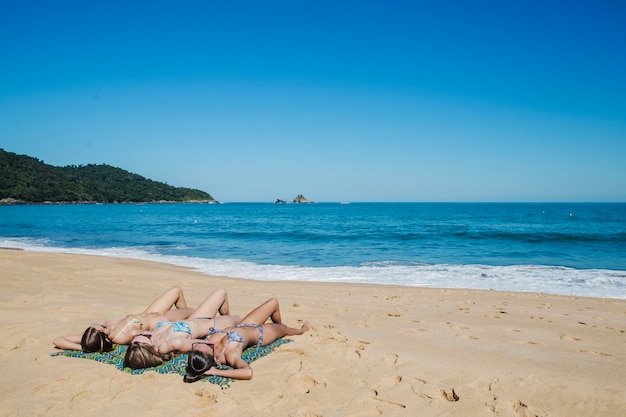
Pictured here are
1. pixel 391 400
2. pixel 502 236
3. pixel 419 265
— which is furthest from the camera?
pixel 502 236

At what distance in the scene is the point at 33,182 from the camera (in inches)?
4203

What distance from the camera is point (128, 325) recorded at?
204 inches

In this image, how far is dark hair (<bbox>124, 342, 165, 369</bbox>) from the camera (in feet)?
14.5

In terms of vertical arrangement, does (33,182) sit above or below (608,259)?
above

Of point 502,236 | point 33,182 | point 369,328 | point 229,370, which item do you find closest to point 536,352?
point 369,328

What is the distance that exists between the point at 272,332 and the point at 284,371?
37.2 inches

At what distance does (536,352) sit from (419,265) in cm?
1020

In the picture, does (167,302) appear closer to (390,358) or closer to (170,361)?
(170,361)

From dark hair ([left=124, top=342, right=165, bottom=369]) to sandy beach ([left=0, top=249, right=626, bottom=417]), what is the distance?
0.48 feet

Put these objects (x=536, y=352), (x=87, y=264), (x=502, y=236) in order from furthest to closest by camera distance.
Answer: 1. (x=502, y=236)
2. (x=87, y=264)
3. (x=536, y=352)

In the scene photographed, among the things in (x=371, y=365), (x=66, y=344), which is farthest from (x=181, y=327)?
(x=371, y=365)

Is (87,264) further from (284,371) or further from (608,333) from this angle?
(608,333)

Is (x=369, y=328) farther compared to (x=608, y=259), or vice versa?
(x=608, y=259)

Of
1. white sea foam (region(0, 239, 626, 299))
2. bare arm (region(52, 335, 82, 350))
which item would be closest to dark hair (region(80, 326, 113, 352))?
bare arm (region(52, 335, 82, 350))
